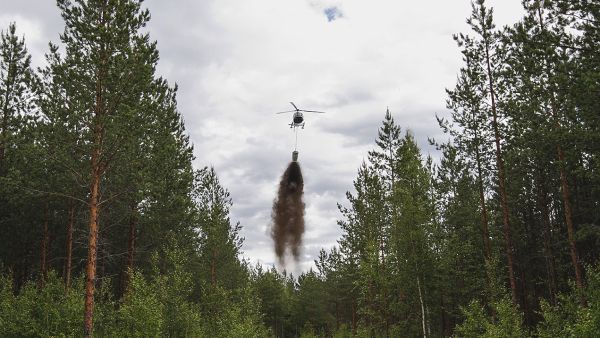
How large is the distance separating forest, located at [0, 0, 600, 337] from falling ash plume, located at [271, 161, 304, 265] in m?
4.95

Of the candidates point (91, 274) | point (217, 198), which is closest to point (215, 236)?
point (217, 198)

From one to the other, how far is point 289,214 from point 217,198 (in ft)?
33.4

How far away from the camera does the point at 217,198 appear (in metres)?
38.6

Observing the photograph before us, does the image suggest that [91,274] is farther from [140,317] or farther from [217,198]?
[217,198]

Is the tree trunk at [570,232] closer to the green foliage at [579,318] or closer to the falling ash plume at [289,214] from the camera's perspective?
the green foliage at [579,318]

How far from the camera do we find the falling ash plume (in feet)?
90.7

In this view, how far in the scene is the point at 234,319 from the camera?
1091 inches

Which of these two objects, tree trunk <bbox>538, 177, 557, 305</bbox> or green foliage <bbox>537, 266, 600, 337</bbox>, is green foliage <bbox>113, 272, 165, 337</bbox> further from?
tree trunk <bbox>538, 177, 557, 305</bbox>

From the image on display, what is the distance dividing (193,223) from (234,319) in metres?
6.73

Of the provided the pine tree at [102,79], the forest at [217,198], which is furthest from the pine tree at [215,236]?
the pine tree at [102,79]

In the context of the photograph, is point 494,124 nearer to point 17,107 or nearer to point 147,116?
point 147,116

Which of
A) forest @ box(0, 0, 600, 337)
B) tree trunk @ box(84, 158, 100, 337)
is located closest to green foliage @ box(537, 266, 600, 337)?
forest @ box(0, 0, 600, 337)

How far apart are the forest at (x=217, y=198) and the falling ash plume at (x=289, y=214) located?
4950 mm

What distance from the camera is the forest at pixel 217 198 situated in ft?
55.0
